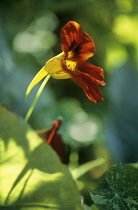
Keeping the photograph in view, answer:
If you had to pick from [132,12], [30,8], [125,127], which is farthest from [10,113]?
[132,12]

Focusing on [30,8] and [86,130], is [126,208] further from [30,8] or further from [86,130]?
[30,8]

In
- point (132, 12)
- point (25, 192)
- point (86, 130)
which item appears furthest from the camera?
point (132, 12)

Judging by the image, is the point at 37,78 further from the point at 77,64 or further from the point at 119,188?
the point at 119,188

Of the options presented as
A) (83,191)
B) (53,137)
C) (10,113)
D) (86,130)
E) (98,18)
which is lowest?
(86,130)

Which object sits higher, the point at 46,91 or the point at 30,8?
the point at 30,8

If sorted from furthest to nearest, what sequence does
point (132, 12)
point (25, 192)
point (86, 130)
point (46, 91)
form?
1. point (132, 12)
2. point (46, 91)
3. point (86, 130)
4. point (25, 192)

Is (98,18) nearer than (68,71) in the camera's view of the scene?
No

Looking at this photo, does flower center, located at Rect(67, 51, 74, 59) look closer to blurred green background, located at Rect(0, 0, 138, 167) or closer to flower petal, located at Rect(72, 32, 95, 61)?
flower petal, located at Rect(72, 32, 95, 61)

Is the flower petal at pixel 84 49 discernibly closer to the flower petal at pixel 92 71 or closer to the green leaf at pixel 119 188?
the flower petal at pixel 92 71
